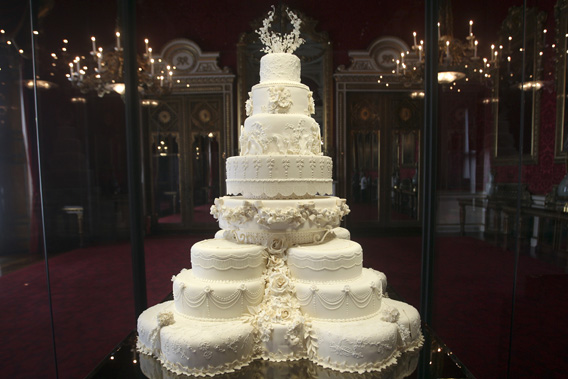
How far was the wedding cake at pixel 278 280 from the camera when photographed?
8.23 feet

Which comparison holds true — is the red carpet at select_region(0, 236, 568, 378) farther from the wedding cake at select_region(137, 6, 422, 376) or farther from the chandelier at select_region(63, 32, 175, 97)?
the chandelier at select_region(63, 32, 175, 97)

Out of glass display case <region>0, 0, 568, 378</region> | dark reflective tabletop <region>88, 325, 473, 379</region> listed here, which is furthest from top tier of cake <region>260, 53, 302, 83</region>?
dark reflective tabletop <region>88, 325, 473, 379</region>

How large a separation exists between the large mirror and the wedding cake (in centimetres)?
144

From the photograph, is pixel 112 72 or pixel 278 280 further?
pixel 112 72

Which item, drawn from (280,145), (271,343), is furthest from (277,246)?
(280,145)

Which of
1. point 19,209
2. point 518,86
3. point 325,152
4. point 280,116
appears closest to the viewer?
point 19,209

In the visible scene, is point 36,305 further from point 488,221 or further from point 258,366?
point 488,221

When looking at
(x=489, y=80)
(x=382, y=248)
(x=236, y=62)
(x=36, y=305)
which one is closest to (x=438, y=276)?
(x=382, y=248)

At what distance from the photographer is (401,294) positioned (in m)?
3.98

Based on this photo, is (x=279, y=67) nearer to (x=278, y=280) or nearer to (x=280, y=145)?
(x=280, y=145)

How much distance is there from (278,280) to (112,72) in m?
2.77

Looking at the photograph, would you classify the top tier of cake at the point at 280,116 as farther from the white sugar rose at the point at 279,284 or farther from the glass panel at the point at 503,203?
the glass panel at the point at 503,203

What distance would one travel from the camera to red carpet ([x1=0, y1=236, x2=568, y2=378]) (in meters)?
2.39

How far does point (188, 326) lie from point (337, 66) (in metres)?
3.30
